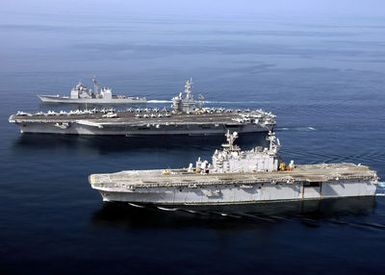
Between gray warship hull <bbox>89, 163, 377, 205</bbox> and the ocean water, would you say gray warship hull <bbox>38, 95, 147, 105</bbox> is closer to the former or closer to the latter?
the ocean water

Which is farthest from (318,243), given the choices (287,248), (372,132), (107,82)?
(107,82)

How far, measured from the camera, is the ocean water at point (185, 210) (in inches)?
1590

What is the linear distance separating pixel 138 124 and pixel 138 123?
0.94 feet

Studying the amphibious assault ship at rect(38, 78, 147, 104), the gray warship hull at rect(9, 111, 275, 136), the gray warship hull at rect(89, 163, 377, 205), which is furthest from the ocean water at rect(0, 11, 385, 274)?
the amphibious assault ship at rect(38, 78, 147, 104)

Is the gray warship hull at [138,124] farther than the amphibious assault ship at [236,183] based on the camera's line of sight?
Yes

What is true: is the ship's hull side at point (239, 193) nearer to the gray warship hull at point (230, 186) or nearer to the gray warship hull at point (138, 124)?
the gray warship hull at point (230, 186)

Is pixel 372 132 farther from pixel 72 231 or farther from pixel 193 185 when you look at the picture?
pixel 72 231

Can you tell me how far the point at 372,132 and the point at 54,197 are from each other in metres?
45.3

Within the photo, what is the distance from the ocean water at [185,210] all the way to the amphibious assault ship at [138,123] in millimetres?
2108

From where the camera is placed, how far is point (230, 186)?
50.9 meters

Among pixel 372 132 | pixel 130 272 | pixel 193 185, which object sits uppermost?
pixel 372 132

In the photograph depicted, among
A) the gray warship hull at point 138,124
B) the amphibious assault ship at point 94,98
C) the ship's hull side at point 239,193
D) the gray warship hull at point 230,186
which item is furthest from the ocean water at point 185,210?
the amphibious assault ship at point 94,98

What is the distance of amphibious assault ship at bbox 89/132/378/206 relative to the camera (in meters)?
49.7

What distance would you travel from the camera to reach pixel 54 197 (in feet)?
167
